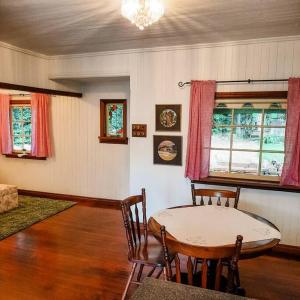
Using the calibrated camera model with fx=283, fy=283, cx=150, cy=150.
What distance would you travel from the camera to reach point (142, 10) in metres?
1.76

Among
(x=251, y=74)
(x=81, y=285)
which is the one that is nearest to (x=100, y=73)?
(x=251, y=74)

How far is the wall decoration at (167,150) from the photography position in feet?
12.4

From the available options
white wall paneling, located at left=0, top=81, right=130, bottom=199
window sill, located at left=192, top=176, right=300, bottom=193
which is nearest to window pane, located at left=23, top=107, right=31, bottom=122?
white wall paneling, located at left=0, top=81, right=130, bottom=199

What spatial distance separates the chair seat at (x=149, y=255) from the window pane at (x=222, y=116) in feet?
6.07

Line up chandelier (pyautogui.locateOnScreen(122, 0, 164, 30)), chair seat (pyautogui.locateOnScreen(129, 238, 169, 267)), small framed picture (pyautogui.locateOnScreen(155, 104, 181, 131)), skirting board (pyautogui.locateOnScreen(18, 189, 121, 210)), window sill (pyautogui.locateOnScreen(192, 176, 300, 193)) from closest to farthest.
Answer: chandelier (pyautogui.locateOnScreen(122, 0, 164, 30))
chair seat (pyautogui.locateOnScreen(129, 238, 169, 267))
window sill (pyautogui.locateOnScreen(192, 176, 300, 193))
small framed picture (pyautogui.locateOnScreen(155, 104, 181, 131))
skirting board (pyautogui.locateOnScreen(18, 189, 121, 210))

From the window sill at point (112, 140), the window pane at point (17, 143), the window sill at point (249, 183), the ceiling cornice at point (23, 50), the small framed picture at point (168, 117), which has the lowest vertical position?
the window sill at point (249, 183)

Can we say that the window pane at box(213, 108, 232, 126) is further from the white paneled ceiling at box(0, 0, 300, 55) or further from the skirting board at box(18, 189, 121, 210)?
the skirting board at box(18, 189, 121, 210)

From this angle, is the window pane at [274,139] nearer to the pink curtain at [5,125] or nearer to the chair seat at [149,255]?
the chair seat at [149,255]

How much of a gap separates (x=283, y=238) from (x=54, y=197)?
409 cm

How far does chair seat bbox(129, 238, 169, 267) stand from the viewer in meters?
2.17

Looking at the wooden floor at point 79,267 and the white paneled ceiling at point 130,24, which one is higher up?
the white paneled ceiling at point 130,24

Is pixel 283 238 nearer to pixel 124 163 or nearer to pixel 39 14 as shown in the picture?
pixel 124 163

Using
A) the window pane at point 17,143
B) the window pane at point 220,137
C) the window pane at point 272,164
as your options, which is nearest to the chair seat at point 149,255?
the window pane at point 220,137

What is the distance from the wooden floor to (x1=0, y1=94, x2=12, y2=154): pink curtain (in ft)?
8.09
